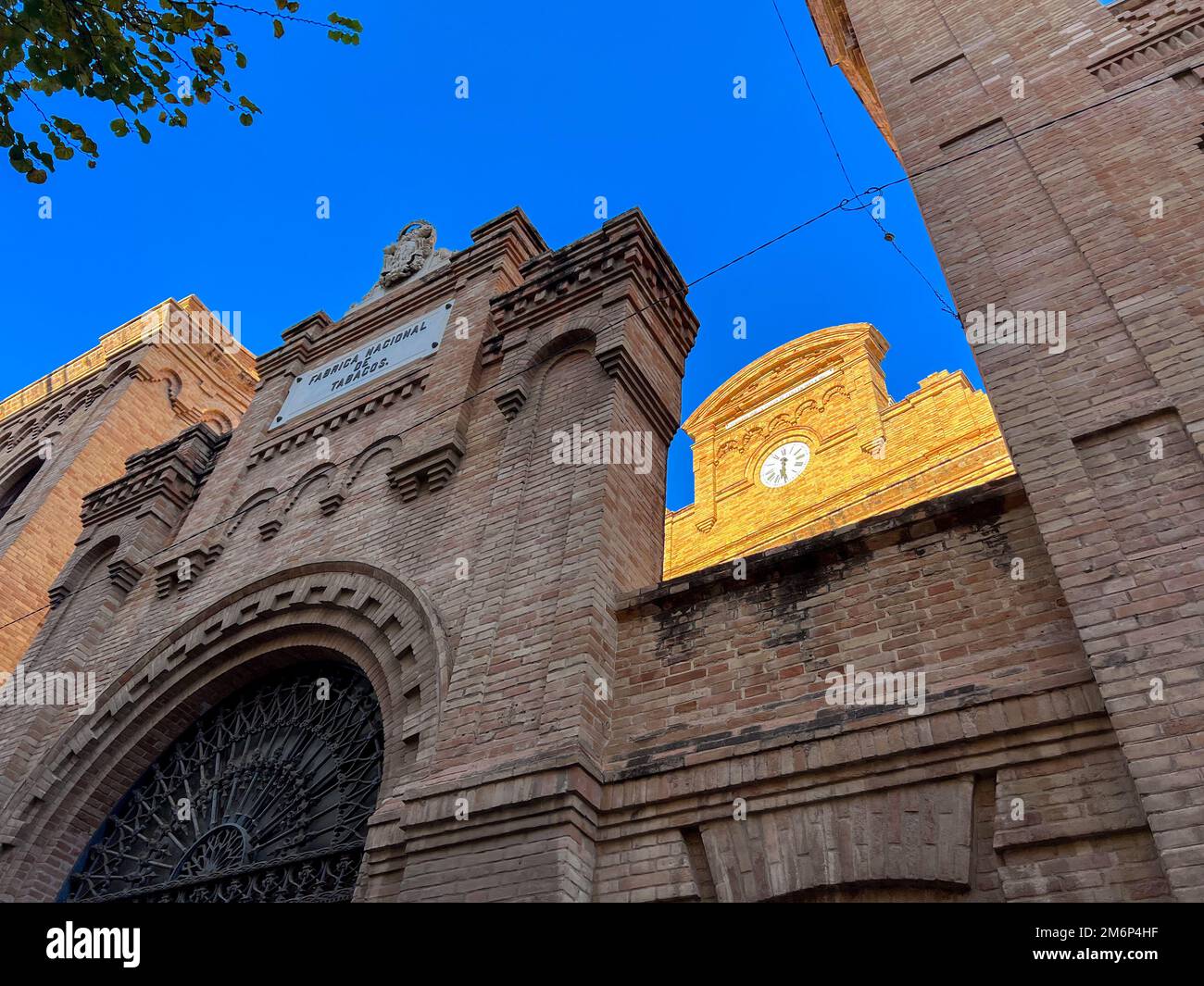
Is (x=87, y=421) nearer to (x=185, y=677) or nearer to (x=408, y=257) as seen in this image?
(x=408, y=257)

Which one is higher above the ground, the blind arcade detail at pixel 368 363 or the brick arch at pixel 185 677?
the blind arcade detail at pixel 368 363

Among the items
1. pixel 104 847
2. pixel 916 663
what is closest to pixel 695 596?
pixel 916 663

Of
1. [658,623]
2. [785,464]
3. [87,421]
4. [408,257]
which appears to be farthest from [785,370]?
[658,623]

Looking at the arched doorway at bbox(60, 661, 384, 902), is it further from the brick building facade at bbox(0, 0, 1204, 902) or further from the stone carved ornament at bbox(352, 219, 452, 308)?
the stone carved ornament at bbox(352, 219, 452, 308)

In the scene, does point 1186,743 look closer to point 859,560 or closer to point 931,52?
point 859,560

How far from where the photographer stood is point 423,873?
5.57 m

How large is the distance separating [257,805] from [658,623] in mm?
4076

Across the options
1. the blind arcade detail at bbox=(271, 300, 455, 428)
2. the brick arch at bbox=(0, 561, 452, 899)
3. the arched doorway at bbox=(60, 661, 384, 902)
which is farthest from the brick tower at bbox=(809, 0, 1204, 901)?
the blind arcade detail at bbox=(271, 300, 455, 428)

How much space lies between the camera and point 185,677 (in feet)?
30.4

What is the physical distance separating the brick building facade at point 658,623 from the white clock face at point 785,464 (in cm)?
845

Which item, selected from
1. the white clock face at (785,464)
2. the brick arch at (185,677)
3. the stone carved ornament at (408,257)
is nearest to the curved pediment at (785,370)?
the white clock face at (785,464)

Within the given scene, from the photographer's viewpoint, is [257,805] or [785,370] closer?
[257,805]

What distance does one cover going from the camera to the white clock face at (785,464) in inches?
714

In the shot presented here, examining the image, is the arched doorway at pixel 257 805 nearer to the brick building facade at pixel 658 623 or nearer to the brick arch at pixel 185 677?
the brick building facade at pixel 658 623
